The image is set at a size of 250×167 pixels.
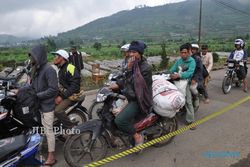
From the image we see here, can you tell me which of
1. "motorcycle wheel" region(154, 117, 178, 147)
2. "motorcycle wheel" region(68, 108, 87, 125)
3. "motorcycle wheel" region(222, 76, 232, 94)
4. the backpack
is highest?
the backpack

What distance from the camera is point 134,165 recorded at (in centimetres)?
358

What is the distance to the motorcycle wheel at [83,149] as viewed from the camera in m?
3.35

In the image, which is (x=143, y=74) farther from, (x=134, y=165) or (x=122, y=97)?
(x=134, y=165)

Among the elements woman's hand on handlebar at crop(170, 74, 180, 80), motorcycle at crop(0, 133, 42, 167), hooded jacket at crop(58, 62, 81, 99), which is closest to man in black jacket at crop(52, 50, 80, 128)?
hooded jacket at crop(58, 62, 81, 99)

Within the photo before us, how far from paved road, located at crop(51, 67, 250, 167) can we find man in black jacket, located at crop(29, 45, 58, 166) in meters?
0.46

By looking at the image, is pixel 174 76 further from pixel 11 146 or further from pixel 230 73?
pixel 230 73

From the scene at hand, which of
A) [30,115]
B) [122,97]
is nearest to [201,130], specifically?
[122,97]

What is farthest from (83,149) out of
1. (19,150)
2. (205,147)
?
(205,147)

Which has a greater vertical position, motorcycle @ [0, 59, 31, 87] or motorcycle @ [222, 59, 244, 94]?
motorcycle @ [0, 59, 31, 87]

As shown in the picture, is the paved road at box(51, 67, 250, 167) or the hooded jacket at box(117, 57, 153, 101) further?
the paved road at box(51, 67, 250, 167)

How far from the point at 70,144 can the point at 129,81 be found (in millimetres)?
1139

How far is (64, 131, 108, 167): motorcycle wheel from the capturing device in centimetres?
335

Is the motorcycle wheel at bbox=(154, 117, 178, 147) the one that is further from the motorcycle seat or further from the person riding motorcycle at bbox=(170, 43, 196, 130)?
the motorcycle seat

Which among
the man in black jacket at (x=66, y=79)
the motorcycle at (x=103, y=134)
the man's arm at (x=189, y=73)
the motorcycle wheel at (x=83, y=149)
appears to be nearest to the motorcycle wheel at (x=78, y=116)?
the man in black jacket at (x=66, y=79)
